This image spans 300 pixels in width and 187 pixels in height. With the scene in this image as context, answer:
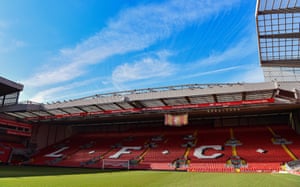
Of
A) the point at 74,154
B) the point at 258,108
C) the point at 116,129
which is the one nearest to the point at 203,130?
the point at 258,108

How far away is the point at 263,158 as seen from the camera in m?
18.6

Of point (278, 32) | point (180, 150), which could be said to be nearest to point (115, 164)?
point (180, 150)

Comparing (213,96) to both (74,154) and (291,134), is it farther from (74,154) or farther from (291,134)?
(74,154)

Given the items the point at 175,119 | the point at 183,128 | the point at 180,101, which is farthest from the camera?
the point at 183,128

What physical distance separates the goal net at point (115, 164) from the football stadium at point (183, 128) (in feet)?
0.36

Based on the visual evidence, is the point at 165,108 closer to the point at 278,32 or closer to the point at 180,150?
the point at 180,150

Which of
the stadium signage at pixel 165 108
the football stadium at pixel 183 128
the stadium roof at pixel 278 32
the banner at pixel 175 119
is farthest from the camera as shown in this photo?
the banner at pixel 175 119

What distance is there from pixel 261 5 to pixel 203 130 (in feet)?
54.0

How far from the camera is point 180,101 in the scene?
2095cm

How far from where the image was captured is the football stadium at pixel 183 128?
17.2 meters

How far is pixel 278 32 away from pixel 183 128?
16054 mm

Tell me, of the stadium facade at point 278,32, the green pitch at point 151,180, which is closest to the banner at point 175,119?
the stadium facade at point 278,32

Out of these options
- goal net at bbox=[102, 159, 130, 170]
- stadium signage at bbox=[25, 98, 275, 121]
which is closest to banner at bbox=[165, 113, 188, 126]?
stadium signage at bbox=[25, 98, 275, 121]

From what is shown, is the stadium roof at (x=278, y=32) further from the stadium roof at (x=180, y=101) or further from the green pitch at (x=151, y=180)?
the green pitch at (x=151, y=180)
